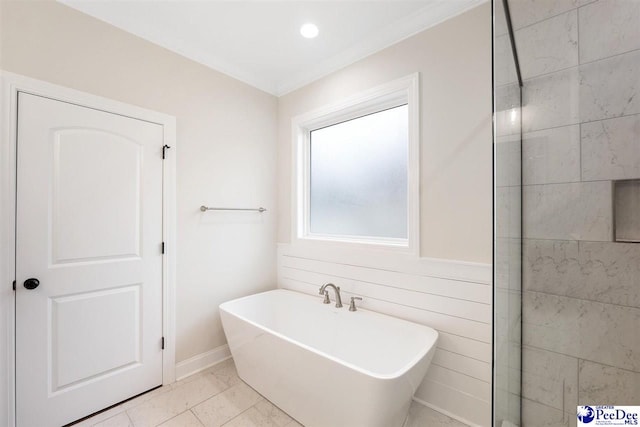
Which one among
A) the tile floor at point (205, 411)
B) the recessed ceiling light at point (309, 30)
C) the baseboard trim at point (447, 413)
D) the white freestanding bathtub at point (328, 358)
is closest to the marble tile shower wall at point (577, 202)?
the baseboard trim at point (447, 413)

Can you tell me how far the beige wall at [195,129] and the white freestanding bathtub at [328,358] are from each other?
363mm

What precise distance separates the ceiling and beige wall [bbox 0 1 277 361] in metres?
0.11

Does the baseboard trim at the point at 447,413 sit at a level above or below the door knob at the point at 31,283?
below

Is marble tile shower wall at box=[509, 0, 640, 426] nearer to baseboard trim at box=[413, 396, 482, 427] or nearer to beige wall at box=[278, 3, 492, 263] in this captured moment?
beige wall at box=[278, 3, 492, 263]

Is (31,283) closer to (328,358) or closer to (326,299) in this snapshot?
(328,358)

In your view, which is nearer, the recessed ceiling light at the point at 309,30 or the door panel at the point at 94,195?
the door panel at the point at 94,195

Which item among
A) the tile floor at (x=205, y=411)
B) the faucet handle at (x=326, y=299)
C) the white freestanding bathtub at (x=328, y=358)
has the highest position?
the faucet handle at (x=326, y=299)

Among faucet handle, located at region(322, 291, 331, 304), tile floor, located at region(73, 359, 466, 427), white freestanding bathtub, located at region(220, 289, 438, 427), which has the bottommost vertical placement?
tile floor, located at region(73, 359, 466, 427)

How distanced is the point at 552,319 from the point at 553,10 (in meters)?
1.61

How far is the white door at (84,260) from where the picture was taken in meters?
1.50

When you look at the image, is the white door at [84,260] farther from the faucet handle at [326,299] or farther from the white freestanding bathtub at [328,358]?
the faucet handle at [326,299]

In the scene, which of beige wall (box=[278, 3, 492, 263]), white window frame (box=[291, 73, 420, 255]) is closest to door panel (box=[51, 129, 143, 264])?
white window frame (box=[291, 73, 420, 255])

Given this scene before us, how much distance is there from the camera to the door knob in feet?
4.87

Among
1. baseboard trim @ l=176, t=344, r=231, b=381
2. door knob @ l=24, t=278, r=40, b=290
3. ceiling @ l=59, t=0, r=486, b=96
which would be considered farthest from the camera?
baseboard trim @ l=176, t=344, r=231, b=381
